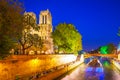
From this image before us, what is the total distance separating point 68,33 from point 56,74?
43.4 metres

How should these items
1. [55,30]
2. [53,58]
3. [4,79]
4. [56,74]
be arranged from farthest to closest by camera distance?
[55,30], [53,58], [56,74], [4,79]

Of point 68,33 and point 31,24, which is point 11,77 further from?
point 68,33

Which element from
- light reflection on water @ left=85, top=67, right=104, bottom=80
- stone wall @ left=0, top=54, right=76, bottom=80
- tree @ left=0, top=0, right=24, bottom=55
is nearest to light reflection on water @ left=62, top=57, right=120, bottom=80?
light reflection on water @ left=85, top=67, right=104, bottom=80

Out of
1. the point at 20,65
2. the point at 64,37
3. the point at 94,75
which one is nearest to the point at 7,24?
the point at 20,65

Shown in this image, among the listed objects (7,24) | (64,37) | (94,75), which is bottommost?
(94,75)

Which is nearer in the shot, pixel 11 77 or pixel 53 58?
pixel 11 77

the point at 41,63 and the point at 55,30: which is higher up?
the point at 55,30

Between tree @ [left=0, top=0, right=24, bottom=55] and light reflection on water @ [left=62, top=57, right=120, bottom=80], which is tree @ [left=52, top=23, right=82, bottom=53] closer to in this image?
light reflection on water @ [left=62, top=57, right=120, bottom=80]

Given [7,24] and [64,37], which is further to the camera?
[64,37]

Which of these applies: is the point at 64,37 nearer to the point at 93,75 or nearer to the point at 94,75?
the point at 93,75

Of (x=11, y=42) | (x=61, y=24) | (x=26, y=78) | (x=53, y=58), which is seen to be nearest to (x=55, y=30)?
(x=61, y=24)

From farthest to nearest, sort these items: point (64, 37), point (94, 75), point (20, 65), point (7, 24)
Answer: point (64, 37), point (94, 75), point (20, 65), point (7, 24)

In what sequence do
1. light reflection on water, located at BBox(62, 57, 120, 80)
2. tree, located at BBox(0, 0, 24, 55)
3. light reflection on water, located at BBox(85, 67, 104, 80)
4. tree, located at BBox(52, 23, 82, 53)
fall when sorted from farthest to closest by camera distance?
1. tree, located at BBox(52, 23, 82, 53)
2. light reflection on water, located at BBox(62, 57, 120, 80)
3. light reflection on water, located at BBox(85, 67, 104, 80)
4. tree, located at BBox(0, 0, 24, 55)

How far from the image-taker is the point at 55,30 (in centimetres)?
8650
